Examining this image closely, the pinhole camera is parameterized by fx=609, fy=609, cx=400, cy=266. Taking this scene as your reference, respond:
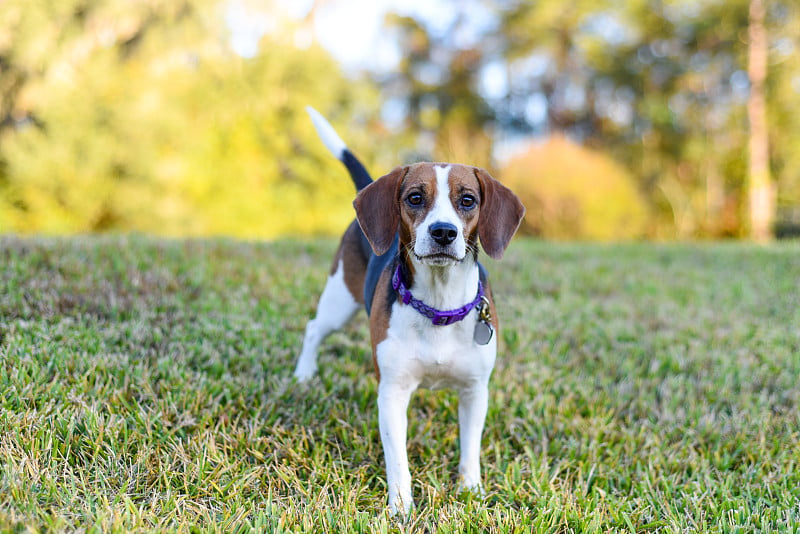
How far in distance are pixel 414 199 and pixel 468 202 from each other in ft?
0.85

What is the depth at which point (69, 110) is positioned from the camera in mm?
15094

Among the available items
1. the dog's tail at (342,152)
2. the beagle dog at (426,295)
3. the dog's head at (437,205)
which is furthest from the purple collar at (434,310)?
the dog's tail at (342,152)

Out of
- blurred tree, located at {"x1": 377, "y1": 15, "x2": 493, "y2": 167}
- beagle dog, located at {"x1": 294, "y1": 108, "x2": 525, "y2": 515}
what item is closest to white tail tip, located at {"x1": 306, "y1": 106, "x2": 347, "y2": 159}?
beagle dog, located at {"x1": 294, "y1": 108, "x2": 525, "y2": 515}

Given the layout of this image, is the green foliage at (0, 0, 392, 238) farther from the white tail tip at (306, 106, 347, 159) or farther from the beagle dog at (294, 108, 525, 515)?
the beagle dog at (294, 108, 525, 515)

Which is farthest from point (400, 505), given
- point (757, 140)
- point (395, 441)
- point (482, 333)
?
point (757, 140)

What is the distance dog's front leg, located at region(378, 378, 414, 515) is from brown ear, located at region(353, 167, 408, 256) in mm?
697

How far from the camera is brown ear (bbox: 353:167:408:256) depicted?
9.46 feet

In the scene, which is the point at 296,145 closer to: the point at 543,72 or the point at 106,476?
the point at 543,72

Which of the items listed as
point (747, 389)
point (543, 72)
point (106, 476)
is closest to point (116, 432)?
point (106, 476)

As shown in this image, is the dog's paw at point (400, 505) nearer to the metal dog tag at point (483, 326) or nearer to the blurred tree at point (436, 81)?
the metal dog tag at point (483, 326)

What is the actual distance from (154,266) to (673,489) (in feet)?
15.6

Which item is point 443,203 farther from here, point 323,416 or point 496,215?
point 323,416

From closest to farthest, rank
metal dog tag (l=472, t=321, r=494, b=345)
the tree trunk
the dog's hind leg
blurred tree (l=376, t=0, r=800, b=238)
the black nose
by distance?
the black nose < metal dog tag (l=472, t=321, r=494, b=345) < the dog's hind leg < the tree trunk < blurred tree (l=376, t=0, r=800, b=238)

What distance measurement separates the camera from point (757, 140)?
18234mm
